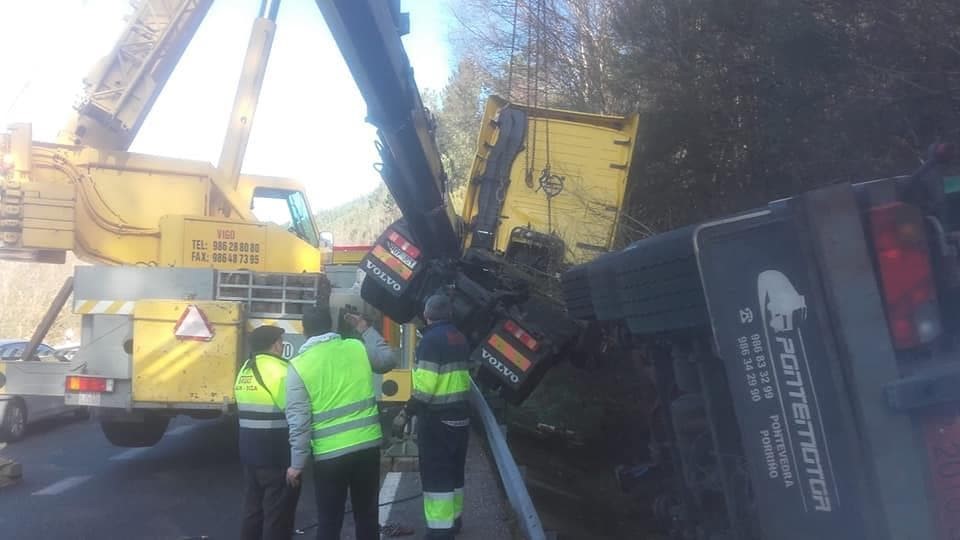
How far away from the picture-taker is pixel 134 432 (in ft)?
32.9

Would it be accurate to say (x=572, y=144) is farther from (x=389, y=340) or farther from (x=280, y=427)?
(x=280, y=427)

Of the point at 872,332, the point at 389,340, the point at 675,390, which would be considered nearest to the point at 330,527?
the point at 675,390

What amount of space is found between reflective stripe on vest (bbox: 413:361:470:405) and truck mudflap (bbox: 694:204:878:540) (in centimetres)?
290

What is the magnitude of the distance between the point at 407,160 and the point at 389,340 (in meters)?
3.20

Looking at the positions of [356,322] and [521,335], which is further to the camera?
[521,335]

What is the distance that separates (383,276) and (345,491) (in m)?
3.44

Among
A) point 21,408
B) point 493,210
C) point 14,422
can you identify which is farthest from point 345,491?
point 21,408

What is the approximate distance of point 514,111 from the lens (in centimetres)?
1039

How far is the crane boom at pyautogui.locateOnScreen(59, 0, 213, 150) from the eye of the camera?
10.9 meters

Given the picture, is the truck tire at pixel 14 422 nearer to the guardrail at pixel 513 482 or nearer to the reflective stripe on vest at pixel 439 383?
the guardrail at pixel 513 482

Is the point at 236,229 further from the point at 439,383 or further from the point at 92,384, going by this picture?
the point at 439,383

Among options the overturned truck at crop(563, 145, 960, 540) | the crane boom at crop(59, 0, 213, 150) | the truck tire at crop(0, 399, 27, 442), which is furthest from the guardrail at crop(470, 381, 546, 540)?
the truck tire at crop(0, 399, 27, 442)

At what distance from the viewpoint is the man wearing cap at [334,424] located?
5250 millimetres

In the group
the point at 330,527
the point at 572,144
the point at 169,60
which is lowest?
the point at 330,527
